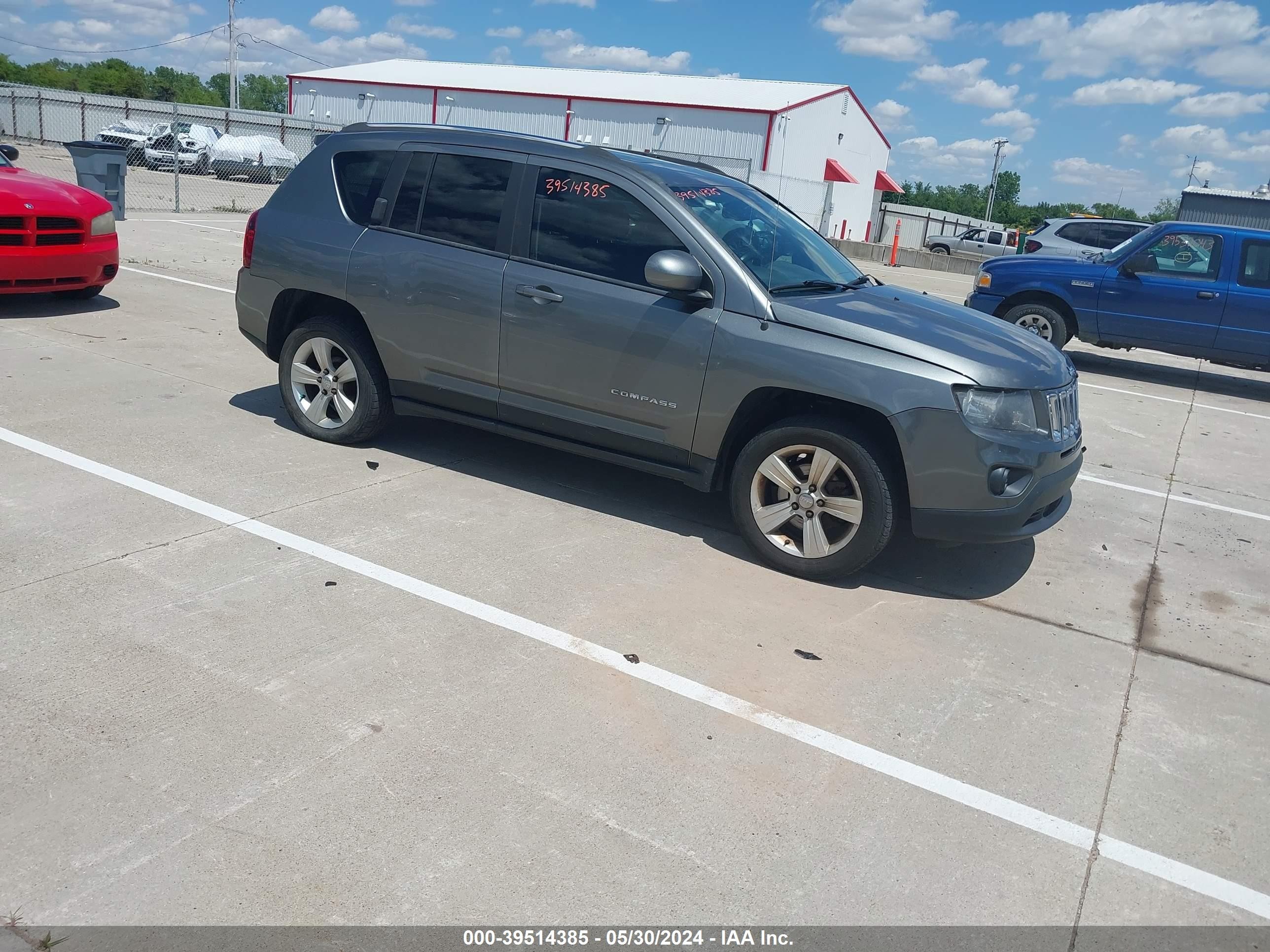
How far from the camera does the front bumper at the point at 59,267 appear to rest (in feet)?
28.8

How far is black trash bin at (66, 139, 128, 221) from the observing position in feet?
51.4

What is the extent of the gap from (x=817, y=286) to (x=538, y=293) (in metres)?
1.47

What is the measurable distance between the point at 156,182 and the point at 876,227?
114 feet

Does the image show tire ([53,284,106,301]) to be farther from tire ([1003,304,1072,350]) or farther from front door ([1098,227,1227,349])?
front door ([1098,227,1227,349])

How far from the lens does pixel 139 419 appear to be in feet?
21.5

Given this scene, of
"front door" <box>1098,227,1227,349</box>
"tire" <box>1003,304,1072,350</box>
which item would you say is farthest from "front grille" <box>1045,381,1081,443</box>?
"front door" <box>1098,227,1227,349</box>

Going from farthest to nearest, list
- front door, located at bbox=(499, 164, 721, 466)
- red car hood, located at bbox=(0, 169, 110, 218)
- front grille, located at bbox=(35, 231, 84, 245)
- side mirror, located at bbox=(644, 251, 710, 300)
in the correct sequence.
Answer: front grille, located at bbox=(35, 231, 84, 245), red car hood, located at bbox=(0, 169, 110, 218), front door, located at bbox=(499, 164, 721, 466), side mirror, located at bbox=(644, 251, 710, 300)

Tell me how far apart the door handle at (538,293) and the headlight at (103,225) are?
19.1ft

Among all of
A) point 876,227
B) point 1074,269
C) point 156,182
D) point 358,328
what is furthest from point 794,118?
point 358,328

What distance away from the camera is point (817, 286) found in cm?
548

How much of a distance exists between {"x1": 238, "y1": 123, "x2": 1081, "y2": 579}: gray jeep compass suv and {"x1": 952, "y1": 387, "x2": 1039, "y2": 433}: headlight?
0.04ft

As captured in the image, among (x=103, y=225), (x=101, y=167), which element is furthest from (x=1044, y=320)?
(x=101, y=167)

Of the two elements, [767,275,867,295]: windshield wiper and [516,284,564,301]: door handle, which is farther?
[516,284,564,301]: door handle
